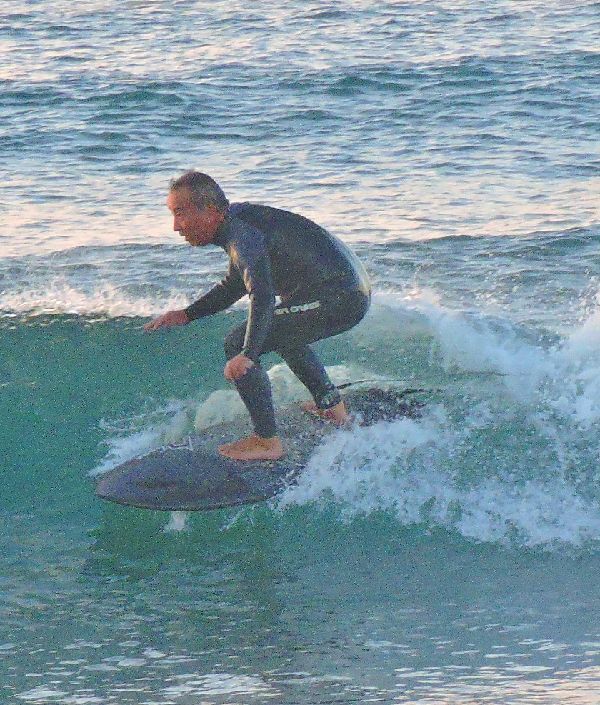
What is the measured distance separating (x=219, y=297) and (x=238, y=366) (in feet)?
2.32

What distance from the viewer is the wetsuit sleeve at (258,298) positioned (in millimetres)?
6262

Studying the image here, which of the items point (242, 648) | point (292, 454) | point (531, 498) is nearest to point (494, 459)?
point (531, 498)

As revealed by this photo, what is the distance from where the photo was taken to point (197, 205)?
250 inches

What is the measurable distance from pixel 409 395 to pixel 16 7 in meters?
21.7

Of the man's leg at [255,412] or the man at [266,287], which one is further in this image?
the man's leg at [255,412]

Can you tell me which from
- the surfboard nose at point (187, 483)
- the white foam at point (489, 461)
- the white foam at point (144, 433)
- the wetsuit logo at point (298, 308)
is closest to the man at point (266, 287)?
the wetsuit logo at point (298, 308)

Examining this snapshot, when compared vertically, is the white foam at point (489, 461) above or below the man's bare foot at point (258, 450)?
below

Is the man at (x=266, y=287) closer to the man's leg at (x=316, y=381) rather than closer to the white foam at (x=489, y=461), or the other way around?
the man's leg at (x=316, y=381)

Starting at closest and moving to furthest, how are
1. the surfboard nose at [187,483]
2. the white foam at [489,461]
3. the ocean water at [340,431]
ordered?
the ocean water at [340,431], the surfboard nose at [187,483], the white foam at [489,461]

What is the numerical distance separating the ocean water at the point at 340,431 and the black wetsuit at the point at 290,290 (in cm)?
69

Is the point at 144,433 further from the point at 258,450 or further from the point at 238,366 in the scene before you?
the point at 238,366

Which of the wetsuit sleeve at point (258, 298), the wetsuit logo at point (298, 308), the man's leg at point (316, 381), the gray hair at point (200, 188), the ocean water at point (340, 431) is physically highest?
the gray hair at point (200, 188)

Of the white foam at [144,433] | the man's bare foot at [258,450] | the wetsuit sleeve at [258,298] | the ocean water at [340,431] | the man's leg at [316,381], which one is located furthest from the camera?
the white foam at [144,433]

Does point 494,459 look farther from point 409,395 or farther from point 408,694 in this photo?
point 408,694
